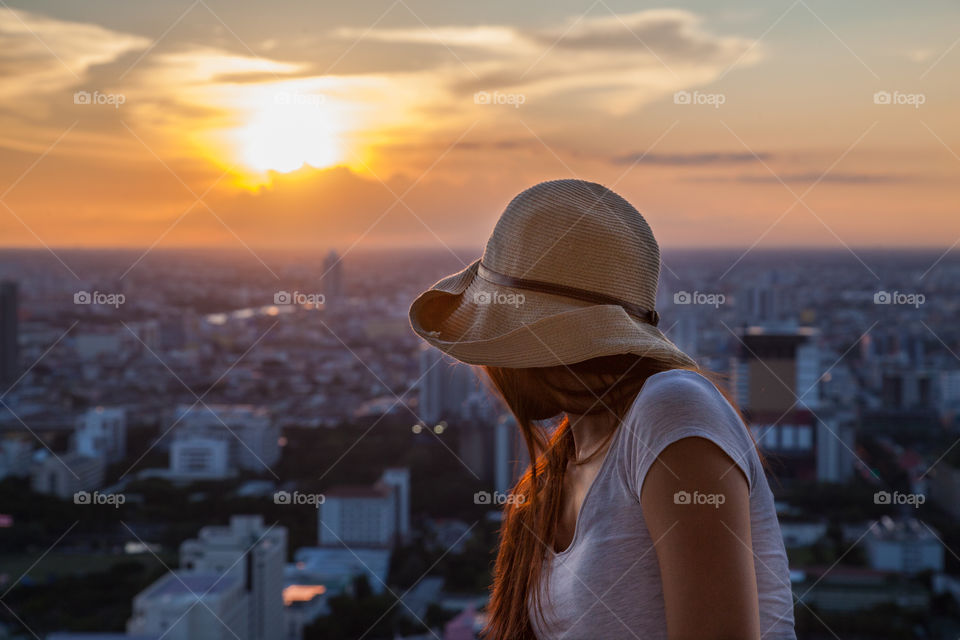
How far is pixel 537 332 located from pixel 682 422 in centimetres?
21

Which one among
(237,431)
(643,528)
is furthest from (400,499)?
(643,528)

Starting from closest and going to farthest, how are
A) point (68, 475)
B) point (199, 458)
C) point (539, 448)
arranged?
point (539, 448), point (68, 475), point (199, 458)

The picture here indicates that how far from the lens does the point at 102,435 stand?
5066 millimetres

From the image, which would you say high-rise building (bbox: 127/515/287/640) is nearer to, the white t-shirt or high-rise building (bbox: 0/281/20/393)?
high-rise building (bbox: 0/281/20/393)

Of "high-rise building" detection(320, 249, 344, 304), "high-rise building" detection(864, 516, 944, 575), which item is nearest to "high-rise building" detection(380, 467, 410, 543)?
"high-rise building" detection(320, 249, 344, 304)

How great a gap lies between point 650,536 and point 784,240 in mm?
5015

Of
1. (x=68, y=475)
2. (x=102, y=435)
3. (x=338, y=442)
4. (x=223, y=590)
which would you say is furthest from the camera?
(x=338, y=442)

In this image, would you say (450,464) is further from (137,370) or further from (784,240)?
(784,240)

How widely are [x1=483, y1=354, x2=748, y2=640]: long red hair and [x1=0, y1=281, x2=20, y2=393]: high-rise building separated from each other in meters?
5.02

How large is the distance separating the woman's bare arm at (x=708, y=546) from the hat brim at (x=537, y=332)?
163mm

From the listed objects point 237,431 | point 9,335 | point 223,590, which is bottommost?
point 223,590

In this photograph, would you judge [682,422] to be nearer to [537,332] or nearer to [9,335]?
[537,332]

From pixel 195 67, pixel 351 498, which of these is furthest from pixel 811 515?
pixel 195 67

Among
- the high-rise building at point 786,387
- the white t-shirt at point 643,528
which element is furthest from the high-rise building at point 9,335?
the white t-shirt at point 643,528
